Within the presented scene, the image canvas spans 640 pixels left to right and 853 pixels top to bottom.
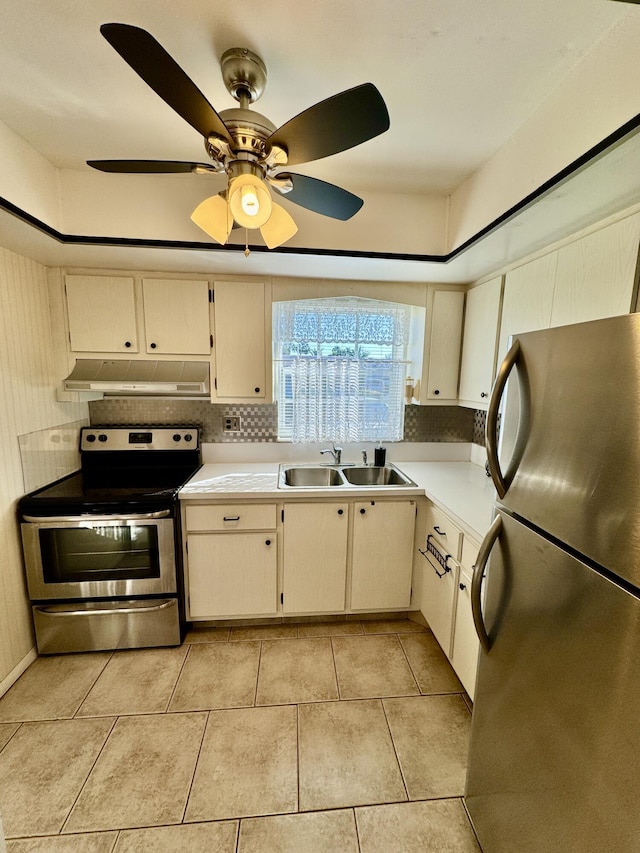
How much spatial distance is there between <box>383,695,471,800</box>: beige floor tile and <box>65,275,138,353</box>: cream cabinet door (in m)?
2.47

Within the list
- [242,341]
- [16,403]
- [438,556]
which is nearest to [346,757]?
[438,556]

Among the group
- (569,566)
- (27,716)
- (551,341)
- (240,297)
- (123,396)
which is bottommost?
(27,716)

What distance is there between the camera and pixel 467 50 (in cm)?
106

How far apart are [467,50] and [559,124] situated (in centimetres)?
39

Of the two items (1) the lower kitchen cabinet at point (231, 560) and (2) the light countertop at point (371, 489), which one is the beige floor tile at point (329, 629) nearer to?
(1) the lower kitchen cabinet at point (231, 560)

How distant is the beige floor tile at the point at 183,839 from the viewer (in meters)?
1.19

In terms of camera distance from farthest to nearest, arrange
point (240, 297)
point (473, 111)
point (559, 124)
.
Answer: point (240, 297)
point (473, 111)
point (559, 124)

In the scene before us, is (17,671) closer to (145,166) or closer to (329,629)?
(329,629)

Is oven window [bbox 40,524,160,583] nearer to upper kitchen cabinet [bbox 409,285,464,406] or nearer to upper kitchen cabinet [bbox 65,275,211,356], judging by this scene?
upper kitchen cabinet [bbox 65,275,211,356]

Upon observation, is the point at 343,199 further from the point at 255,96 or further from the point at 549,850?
the point at 549,850

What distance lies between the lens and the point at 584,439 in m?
0.79

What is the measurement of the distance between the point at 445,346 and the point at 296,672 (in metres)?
2.18

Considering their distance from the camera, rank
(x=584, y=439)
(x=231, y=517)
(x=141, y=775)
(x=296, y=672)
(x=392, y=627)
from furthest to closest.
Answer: (x=392, y=627), (x=231, y=517), (x=296, y=672), (x=141, y=775), (x=584, y=439)

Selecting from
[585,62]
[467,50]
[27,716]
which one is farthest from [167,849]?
[585,62]
